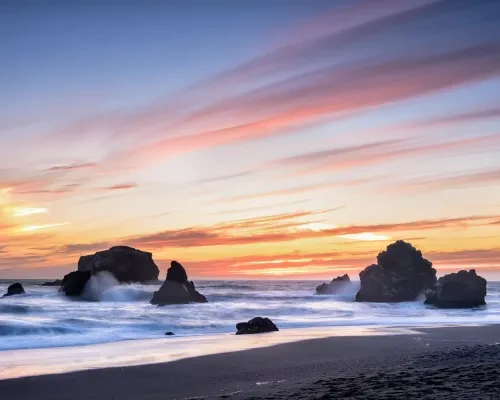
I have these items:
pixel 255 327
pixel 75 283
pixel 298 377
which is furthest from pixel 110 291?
pixel 298 377

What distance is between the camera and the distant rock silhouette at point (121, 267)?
98.5 meters

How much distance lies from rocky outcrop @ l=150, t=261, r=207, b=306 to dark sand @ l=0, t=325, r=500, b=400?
4840 centimetres

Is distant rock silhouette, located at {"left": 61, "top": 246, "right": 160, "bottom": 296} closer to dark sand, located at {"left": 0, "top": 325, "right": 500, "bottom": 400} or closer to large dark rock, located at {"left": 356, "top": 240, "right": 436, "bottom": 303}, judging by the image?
large dark rock, located at {"left": 356, "top": 240, "right": 436, "bottom": 303}

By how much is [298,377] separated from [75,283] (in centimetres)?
8111

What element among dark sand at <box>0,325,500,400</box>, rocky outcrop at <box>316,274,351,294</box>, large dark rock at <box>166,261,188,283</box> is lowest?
rocky outcrop at <box>316,274,351,294</box>

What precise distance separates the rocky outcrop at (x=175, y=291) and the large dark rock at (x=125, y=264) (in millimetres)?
24972

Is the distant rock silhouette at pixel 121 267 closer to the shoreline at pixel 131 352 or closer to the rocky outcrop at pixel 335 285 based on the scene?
the rocky outcrop at pixel 335 285

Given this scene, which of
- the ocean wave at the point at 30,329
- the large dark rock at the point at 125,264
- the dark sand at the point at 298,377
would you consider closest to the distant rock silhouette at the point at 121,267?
the large dark rock at the point at 125,264

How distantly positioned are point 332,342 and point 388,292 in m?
66.3

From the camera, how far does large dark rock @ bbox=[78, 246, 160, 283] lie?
10312cm

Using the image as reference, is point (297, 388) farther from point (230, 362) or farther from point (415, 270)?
point (415, 270)

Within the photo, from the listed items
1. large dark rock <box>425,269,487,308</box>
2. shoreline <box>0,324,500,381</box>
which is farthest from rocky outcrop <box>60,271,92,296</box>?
shoreline <box>0,324,500,381</box>

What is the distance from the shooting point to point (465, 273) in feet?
285

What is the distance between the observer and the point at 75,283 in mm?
95438
